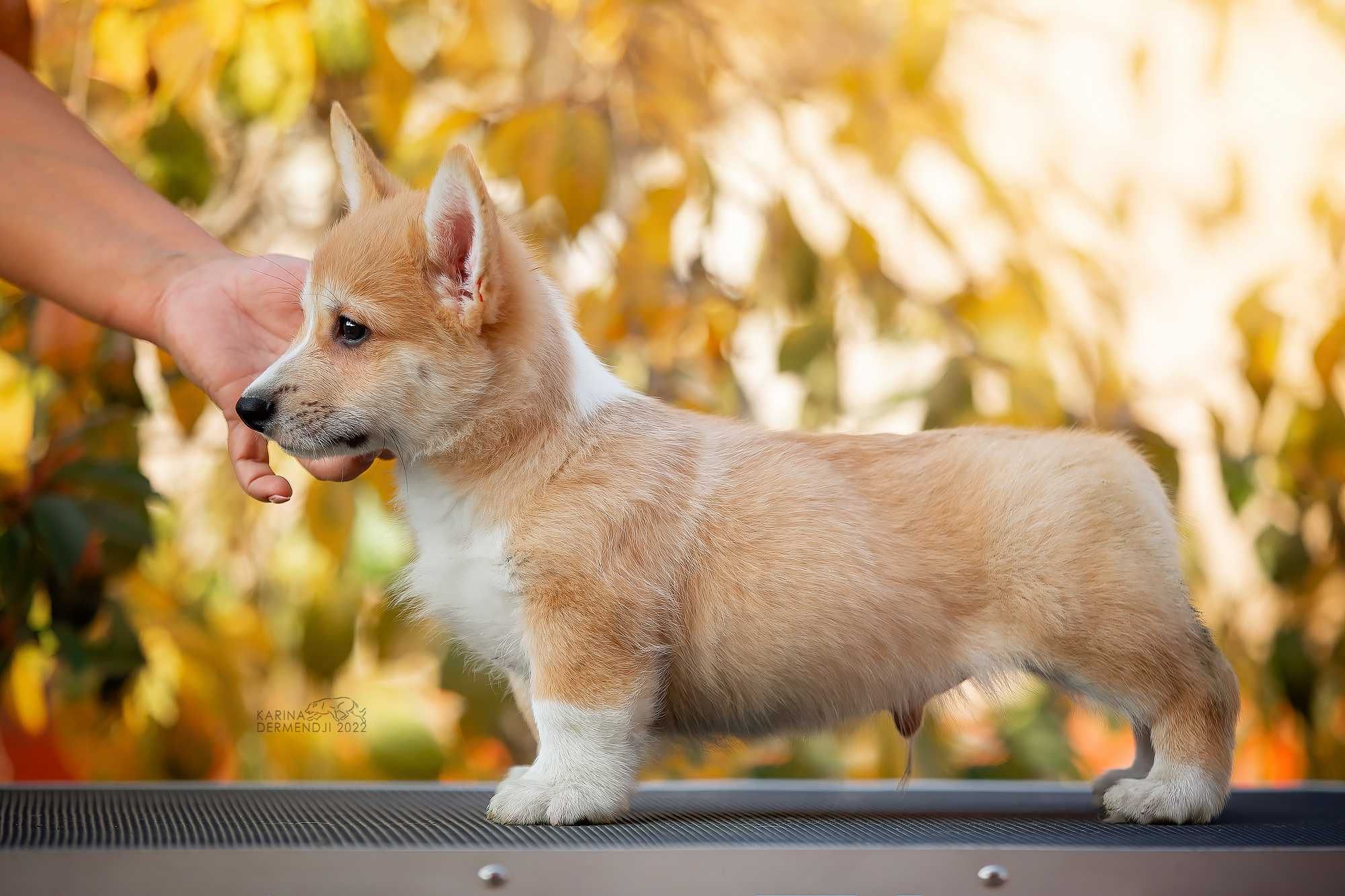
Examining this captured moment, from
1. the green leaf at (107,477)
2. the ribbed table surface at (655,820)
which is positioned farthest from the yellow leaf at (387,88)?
the ribbed table surface at (655,820)

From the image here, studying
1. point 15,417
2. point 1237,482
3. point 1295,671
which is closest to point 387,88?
point 15,417

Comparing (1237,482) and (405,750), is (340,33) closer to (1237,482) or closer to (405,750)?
(405,750)

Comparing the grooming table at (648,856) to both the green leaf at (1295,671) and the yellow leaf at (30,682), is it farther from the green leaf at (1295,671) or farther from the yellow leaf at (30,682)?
the green leaf at (1295,671)

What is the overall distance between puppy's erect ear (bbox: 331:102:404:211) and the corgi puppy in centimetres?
3

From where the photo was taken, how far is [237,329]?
6.18ft

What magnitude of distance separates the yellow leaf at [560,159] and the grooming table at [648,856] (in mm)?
1278

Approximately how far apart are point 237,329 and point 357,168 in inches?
16.1

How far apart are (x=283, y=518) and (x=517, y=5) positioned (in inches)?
51.9

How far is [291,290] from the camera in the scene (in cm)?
188

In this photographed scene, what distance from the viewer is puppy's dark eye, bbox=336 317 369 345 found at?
1.43 metres

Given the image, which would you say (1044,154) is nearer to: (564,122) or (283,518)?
(564,122)

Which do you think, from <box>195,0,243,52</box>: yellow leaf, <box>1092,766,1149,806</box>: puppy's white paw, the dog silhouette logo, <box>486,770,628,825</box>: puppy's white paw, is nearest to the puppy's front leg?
<box>486,770,628,825</box>: puppy's white paw

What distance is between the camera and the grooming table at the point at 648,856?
1155 mm

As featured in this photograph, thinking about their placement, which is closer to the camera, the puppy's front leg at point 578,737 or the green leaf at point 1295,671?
the puppy's front leg at point 578,737
